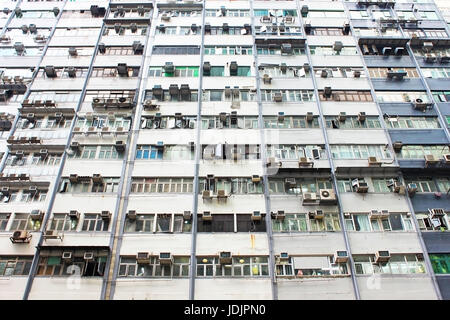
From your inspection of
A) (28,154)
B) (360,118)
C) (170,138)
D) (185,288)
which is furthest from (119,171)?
(360,118)

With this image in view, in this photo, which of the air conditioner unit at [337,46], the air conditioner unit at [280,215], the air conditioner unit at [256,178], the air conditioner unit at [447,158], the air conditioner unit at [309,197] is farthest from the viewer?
the air conditioner unit at [337,46]

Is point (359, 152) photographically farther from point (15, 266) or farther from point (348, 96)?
point (15, 266)

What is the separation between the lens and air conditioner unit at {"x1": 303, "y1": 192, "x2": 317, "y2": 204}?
68.7 feet

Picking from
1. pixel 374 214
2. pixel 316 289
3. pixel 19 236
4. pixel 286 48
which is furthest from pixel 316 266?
pixel 286 48

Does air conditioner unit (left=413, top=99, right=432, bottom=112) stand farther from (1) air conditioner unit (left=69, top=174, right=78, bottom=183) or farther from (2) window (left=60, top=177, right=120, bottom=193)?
(1) air conditioner unit (left=69, top=174, right=78, bottom=183)

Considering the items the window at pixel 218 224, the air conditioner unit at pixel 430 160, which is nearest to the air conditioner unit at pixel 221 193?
the window at pixel 218 224

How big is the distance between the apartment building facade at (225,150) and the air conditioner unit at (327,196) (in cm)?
11

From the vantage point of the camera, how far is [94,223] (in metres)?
20.5

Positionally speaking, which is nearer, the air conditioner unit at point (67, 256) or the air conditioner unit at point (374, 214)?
the air conditioner unit at point (67, 256)

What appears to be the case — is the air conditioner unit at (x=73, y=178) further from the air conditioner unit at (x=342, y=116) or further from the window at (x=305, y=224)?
the air conditioner unit at (x=342, y=116)

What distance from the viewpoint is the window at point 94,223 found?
66.6 ft

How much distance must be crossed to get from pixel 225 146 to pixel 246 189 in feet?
10.1

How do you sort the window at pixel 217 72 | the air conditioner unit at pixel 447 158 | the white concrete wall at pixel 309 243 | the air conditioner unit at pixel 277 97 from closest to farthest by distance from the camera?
the white concrete wall at pixel 309 243 → the air conditioner unit at pixel 447 158 → the air conditioner unit at pixel 277 97 → the window at pixel 217 72

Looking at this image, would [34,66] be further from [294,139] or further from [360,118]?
[360,118]
